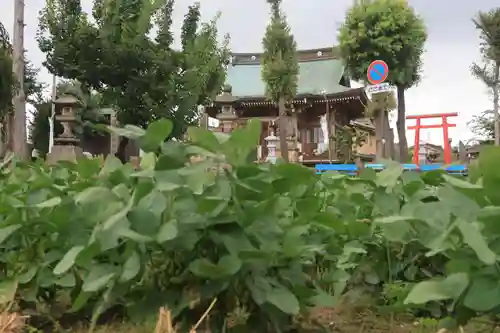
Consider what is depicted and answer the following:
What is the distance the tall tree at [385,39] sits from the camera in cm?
1831

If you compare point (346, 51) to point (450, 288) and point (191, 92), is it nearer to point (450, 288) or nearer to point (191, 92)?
point (191, 92)

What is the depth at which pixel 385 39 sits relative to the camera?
1808 cm

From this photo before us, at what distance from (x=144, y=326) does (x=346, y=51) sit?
1840 cm

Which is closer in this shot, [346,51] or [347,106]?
[346,51]

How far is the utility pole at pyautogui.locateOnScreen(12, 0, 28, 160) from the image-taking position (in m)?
12.2

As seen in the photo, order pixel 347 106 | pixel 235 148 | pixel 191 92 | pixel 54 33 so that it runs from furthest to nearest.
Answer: pixel 347 106 → pixel 191 92 → pixel 54 33 → pixel 235 148

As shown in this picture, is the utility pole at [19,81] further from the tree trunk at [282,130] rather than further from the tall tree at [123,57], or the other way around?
the tree trunk at [282,130]

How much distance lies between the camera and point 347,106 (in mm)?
20375

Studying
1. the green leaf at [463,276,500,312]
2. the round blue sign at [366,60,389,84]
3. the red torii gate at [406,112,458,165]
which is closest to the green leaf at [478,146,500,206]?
the green leaf at [463,276,500,312]

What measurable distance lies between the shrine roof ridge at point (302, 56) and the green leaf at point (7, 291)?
2156 centimetres

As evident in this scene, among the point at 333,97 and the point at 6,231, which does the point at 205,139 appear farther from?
the point at 333,97

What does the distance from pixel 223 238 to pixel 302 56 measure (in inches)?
919

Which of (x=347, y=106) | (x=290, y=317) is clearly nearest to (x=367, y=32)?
(x=347, y=106)

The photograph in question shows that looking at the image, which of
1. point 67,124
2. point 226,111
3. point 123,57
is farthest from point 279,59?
point 67,124
